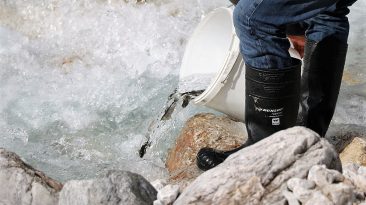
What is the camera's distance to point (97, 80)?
4.54 meters

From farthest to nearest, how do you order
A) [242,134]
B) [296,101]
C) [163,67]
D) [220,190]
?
[163,67]
[242,134]
[296,101]
[220,190]

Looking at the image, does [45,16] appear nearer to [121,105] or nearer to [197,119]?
[121,105]

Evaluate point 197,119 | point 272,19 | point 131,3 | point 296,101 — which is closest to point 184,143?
point 197,119

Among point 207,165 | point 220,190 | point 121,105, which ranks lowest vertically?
point 121,105

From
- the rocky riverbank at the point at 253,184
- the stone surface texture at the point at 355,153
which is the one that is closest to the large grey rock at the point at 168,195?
the rocky riverbank at the point at 253,184

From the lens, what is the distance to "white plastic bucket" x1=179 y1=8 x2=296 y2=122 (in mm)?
3012

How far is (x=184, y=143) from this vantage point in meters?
3.34

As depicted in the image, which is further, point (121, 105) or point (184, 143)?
point (121, 105)

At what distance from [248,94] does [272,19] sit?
354 mm

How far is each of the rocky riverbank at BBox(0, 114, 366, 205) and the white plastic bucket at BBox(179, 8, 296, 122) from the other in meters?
0.80

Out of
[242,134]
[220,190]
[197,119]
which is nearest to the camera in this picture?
[220,190]

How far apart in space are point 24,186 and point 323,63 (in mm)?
1347

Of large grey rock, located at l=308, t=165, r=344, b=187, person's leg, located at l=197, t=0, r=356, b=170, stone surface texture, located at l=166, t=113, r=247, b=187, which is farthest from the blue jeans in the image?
stone surface texture, located at l=166, t=113, r=247, b=187

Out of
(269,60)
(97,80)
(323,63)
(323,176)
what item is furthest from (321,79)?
(97,80)
